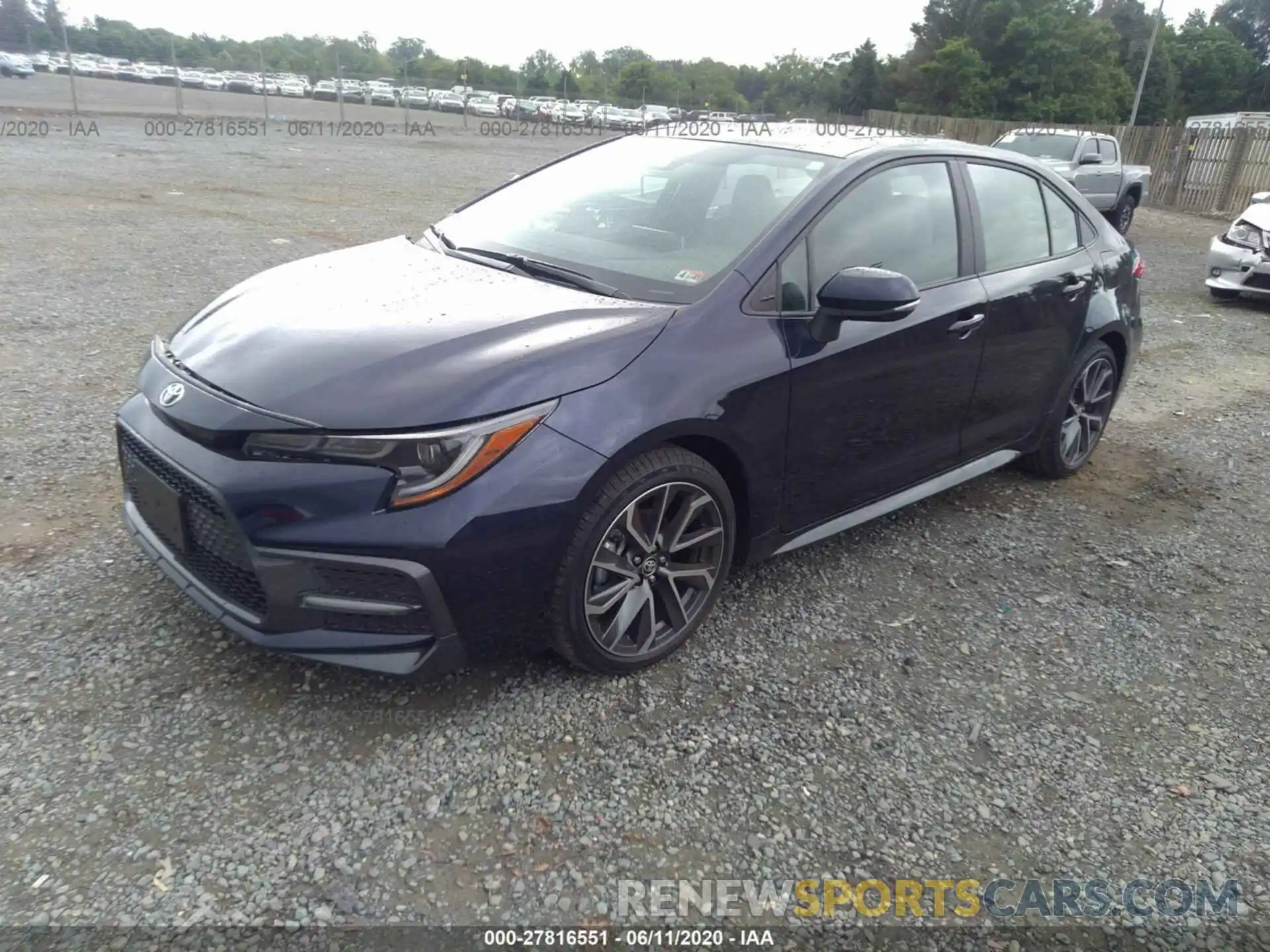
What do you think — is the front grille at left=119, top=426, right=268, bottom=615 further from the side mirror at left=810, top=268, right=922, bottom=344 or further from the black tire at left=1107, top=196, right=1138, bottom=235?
the black tire at left=1107, top=196, right=1138, bottom=235

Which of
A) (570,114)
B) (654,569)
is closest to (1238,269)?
(654,569)

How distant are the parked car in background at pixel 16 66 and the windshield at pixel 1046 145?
34.9 meters

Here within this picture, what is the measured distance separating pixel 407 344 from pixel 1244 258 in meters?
9.89

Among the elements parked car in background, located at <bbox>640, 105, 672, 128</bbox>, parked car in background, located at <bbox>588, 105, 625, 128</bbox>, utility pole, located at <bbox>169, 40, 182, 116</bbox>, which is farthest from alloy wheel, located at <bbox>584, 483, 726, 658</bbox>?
parked car in background, located at <bbox>588, 105, 625, 128</bbox>

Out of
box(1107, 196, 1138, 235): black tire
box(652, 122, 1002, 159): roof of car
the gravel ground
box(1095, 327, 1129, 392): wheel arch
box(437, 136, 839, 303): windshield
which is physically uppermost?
box(652, 122, 1002, 159): roof of car

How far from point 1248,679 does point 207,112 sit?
33.4 m

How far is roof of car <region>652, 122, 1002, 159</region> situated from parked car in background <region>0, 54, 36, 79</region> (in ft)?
128

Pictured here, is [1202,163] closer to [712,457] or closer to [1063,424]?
[1063,424]

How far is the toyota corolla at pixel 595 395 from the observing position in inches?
95.4

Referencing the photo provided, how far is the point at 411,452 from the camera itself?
94.4 inches

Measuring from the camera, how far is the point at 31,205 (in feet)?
36.2

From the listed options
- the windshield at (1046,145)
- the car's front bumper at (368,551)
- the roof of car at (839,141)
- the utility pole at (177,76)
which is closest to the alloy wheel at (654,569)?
the car's front bumper at (368,551)

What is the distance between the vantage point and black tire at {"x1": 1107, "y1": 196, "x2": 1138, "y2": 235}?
49.7 ft

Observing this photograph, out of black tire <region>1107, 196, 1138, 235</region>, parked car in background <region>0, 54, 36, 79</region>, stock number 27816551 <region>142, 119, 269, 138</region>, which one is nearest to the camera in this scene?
black tire <region>1107, 196, 1138, 235</region>
